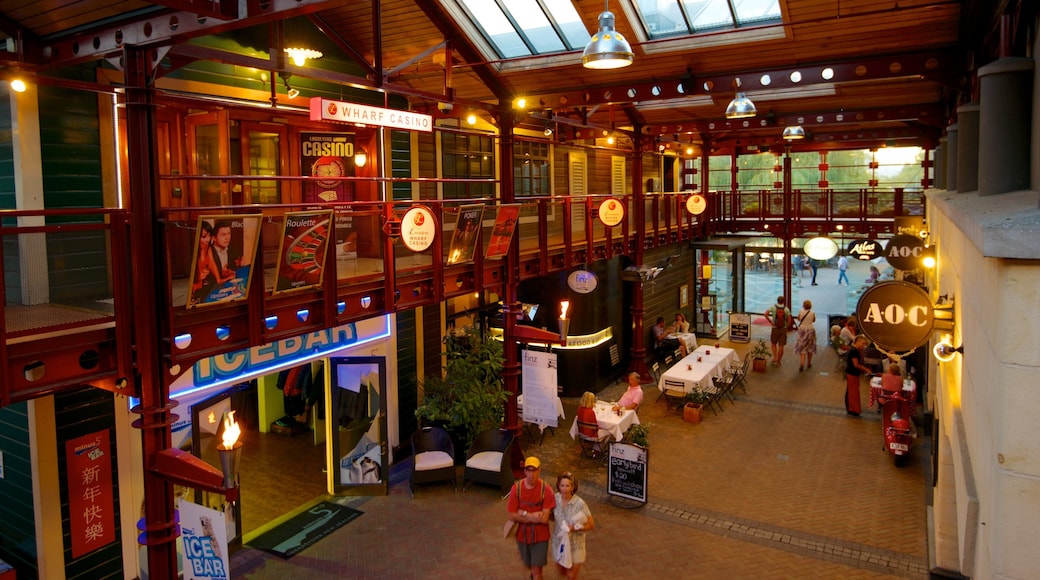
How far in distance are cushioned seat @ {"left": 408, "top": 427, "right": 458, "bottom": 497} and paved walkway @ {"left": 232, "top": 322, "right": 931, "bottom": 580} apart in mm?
278

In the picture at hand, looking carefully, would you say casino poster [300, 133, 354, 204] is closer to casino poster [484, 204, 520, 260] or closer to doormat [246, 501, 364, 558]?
casino poster [484, 204, 520, 260]

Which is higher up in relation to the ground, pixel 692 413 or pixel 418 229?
pixel 418 229

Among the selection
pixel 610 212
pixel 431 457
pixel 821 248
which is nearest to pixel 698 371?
pixel 610 212

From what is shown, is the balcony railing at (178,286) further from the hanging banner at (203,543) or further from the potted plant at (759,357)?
the potted plant at (759,357)

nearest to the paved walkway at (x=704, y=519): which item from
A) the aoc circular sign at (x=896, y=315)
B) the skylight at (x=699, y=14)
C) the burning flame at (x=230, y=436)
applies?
the burning flame at (x=230, y=436)

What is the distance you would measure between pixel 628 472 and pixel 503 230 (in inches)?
177

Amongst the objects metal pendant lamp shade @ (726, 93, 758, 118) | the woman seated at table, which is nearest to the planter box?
the woman seated at table

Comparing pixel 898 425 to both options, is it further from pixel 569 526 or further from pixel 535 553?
pixel 535 553

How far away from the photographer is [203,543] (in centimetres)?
757

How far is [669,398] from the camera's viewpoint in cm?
1744

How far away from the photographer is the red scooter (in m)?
13.4

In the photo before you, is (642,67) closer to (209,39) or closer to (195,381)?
(209,39)

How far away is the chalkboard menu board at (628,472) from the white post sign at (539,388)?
2.23m

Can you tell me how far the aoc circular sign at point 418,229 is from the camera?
9898mm
